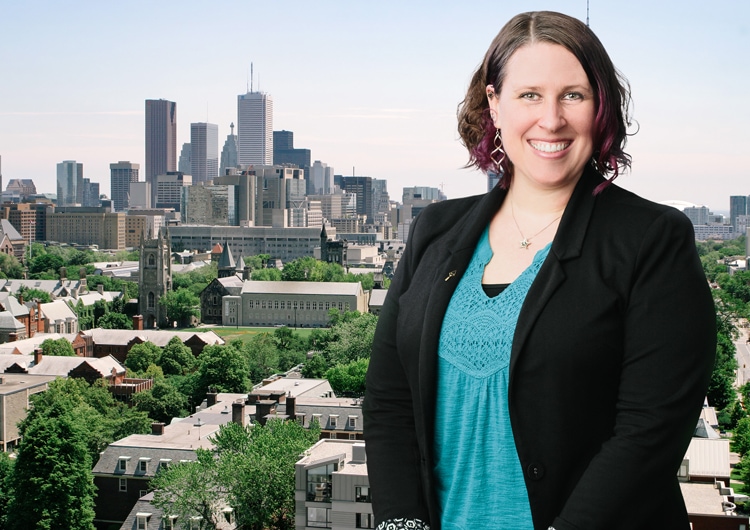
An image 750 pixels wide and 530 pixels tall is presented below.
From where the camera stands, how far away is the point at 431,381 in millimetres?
2881

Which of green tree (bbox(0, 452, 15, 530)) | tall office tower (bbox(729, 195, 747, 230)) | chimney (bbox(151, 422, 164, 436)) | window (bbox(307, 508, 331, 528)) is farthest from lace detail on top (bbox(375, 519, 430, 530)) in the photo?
tall office tower (bbox(729, 195, 747, 230))

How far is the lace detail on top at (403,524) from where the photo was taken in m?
2.88

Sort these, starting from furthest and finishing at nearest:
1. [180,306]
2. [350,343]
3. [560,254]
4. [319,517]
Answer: [180,306] < [350,343] < [319,517] < [560,254]

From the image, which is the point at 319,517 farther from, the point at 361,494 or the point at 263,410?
the point at 263,410

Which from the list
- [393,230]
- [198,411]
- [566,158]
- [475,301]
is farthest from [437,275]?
[393,230]

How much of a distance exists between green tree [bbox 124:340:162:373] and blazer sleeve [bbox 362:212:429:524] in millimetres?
42952

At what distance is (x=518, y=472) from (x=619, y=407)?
1.06 ft

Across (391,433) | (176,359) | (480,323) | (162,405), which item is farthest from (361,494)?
(176,359)

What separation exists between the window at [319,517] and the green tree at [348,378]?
19241 millimetres

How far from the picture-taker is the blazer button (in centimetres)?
268

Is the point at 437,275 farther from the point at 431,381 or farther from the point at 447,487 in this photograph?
the point at 447,487

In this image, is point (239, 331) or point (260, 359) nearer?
point (260, 359)

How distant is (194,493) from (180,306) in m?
47.9

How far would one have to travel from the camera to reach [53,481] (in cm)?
2361
